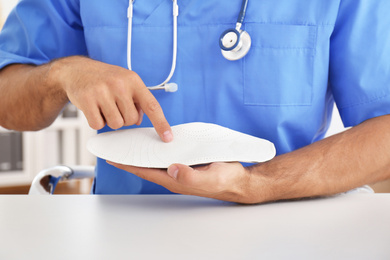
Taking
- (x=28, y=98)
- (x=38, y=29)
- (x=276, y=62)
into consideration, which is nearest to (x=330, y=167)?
(x=276, y=62)

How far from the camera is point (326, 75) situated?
939 mm

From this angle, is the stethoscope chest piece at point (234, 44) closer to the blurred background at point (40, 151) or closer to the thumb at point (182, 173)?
the thumb at point (182, 173)

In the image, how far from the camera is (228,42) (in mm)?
860

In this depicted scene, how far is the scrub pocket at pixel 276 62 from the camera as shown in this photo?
907 mm

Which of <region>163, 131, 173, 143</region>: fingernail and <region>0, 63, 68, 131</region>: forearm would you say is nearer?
<region>163, 131, 173, 143</region>: fingernail

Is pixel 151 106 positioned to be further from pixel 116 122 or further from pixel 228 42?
pixel 228 42

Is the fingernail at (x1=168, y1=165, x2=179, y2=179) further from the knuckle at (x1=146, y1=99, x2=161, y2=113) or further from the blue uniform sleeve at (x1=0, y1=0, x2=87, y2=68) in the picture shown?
the blue uniform sleeve at (x1=0, y1=0, x2=87, y2=68)

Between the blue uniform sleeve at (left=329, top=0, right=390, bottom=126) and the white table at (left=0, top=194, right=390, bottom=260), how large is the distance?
238 mm

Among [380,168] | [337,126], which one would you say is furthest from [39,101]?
[337,126]

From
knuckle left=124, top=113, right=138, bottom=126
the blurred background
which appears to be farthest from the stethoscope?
the blurred background

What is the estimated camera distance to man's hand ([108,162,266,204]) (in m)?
0.61

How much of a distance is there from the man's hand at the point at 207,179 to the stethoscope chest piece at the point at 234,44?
266mm

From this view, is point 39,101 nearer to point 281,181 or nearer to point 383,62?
point 281,181

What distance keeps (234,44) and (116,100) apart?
27cm
